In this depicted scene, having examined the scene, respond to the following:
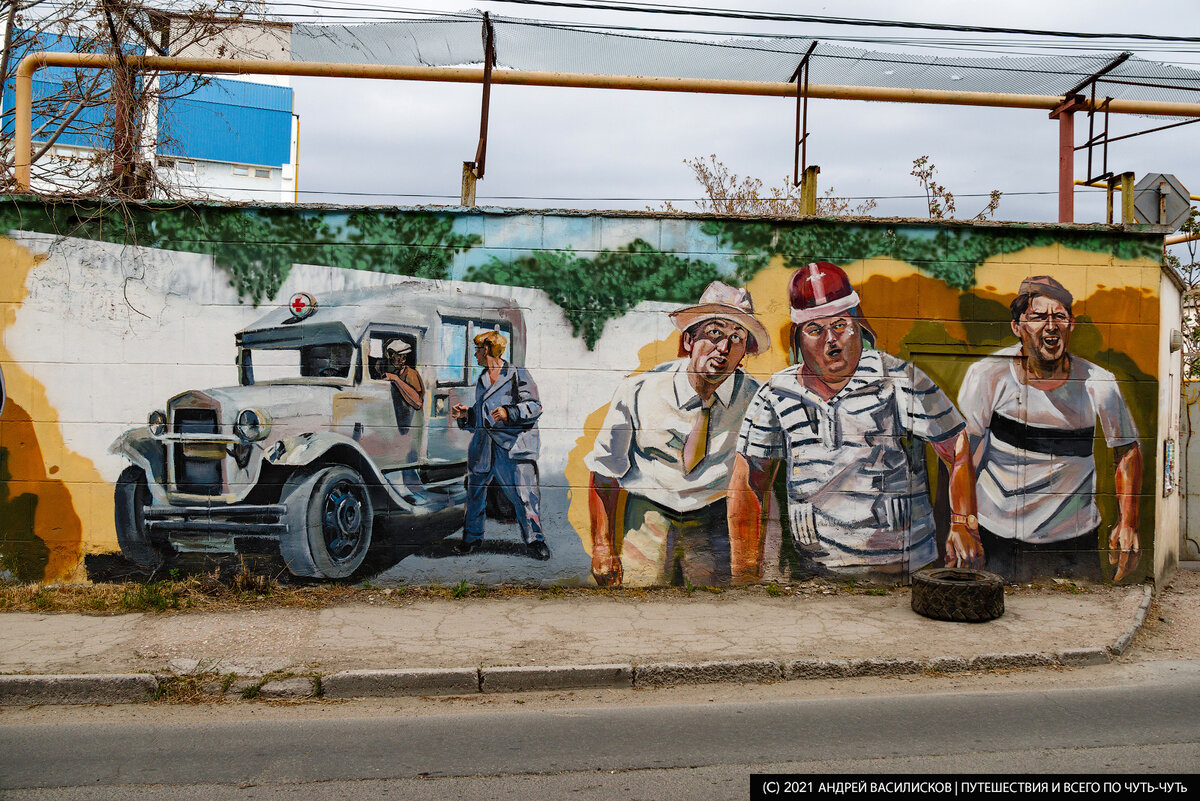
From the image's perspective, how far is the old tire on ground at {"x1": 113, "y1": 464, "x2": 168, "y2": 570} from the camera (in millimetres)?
7906

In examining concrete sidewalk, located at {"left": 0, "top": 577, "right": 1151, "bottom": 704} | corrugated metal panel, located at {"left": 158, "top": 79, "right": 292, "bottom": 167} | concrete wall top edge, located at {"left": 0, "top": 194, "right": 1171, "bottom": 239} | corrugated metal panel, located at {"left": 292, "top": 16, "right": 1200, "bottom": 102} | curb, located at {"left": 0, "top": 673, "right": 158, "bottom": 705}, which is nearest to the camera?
curb, located at {"left": 0, "top": 673, "right": 158, "bottom": 705}

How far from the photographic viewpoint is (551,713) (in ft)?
17.6

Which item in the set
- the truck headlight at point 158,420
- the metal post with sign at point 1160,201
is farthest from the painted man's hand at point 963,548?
the truck headlight at point 158,420

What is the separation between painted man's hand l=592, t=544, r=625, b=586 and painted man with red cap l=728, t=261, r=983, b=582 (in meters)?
1.16

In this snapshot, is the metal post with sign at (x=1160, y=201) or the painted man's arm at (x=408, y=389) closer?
the painted man's arm at (x=408, y=389)

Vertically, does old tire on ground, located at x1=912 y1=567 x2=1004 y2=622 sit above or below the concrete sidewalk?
above

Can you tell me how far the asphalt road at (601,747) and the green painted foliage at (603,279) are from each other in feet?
12.9

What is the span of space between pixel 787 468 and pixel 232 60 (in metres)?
8.00

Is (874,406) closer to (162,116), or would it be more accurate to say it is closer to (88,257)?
(88,257)

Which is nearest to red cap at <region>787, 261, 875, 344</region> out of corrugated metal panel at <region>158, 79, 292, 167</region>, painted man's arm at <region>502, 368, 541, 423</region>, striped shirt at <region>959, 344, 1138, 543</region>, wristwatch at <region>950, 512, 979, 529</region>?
striped shirt at <region>959, 344, 1138, 543</region>

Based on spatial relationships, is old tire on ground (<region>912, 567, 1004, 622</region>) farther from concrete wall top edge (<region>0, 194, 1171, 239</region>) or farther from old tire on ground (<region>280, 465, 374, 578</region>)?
old tire on ground (<region>280, 465, 374, 578</region>)

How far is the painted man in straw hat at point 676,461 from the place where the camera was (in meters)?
8.14

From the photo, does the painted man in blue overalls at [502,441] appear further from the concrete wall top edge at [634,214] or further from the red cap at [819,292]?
the red cap at [819,292]

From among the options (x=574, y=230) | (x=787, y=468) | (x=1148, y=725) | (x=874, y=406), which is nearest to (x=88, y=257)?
(x=574, y=230)
